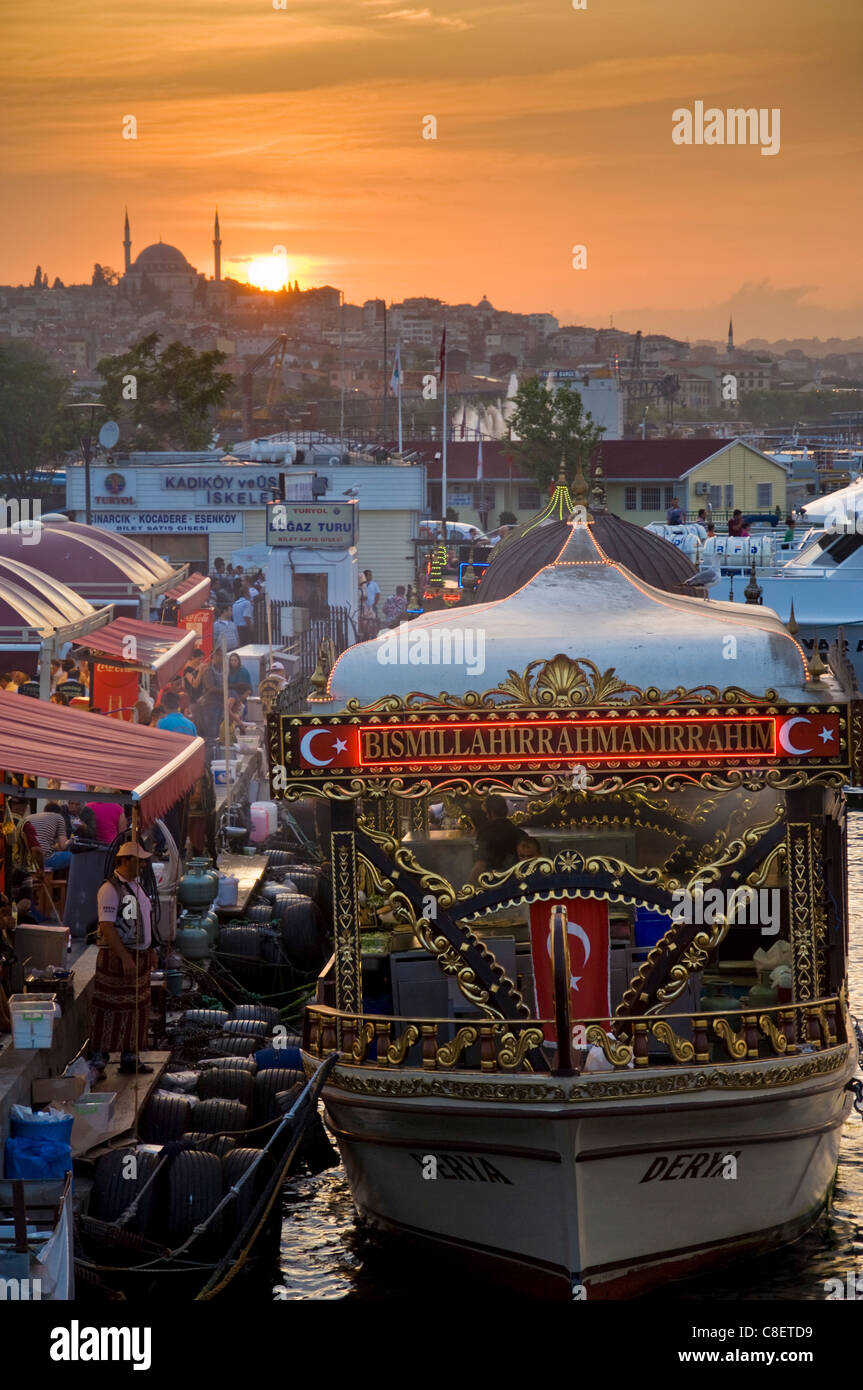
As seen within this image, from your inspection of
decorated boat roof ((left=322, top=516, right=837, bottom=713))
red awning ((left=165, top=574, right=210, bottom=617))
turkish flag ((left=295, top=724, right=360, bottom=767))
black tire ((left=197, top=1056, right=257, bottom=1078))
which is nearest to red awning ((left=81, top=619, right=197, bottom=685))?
red awning ((left=165, top=574, right=210, bottom=617))

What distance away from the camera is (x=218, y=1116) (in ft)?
44.1

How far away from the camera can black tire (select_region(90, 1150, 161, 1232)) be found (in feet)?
38.6

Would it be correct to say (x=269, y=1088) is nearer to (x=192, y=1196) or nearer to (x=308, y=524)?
(x=192, y=1196)

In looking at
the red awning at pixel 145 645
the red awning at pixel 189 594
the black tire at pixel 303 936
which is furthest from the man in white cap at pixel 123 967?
the red awning at pixel 189 594

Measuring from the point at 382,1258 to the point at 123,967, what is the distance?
2940 millimetres

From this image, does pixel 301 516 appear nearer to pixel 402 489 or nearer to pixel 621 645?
pixel 402 489

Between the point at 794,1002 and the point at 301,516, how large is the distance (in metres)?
31.0

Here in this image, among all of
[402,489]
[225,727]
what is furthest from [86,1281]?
[402,489]

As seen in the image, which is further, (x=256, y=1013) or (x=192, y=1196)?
(x=256, y=1013)

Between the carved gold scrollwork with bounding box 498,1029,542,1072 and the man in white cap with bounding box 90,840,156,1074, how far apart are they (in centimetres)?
362

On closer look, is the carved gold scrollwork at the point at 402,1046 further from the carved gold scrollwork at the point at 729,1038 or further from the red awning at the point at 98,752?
the red awning at the point at 98,752

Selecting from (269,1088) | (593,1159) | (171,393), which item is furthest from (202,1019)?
(171,393)

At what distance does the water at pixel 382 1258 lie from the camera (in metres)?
12.4

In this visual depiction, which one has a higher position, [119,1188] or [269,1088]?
[119,1188]
